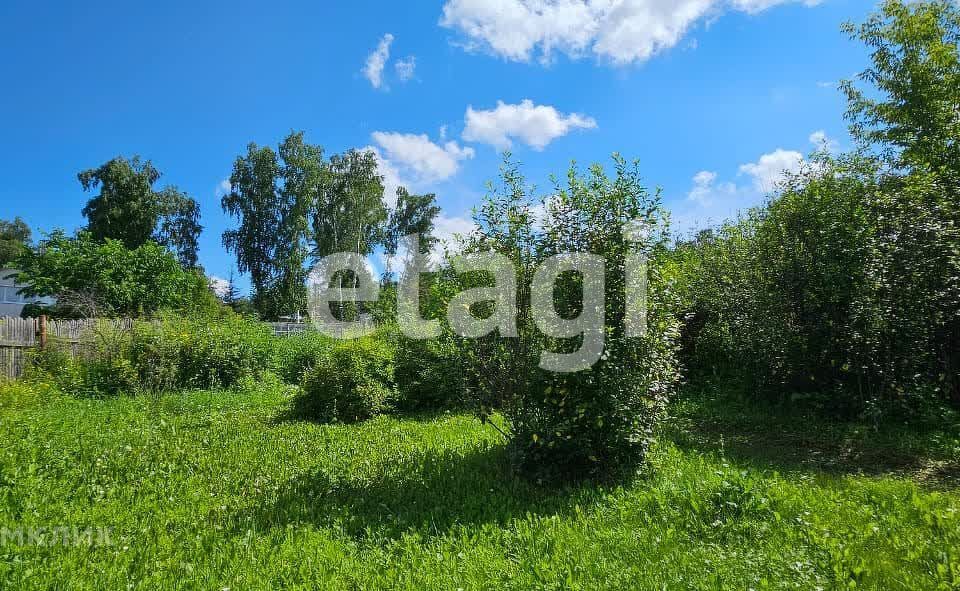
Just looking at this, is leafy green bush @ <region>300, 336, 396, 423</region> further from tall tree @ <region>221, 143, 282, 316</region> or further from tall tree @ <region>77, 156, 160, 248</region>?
tall tree @ <region>77, 156, 160, 248</region>

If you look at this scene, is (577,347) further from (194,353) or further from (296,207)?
(296,207)

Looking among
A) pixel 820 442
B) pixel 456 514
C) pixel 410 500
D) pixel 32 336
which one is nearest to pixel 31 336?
pixel 32 336

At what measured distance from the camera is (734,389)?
9.52 m

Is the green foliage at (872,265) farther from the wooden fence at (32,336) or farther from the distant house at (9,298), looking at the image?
the distant house at (9,298)

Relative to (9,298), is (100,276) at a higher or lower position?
higher

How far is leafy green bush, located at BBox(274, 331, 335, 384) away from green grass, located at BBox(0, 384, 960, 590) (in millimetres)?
6572

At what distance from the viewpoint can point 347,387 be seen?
8289mm

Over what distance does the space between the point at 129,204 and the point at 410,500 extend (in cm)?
3295

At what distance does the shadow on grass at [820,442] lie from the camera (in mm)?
5227

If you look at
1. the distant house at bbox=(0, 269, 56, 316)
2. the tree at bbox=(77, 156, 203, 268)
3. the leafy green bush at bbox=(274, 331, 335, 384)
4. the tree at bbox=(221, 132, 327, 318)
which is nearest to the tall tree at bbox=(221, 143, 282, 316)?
the tree at bbox=(221, 132, 327, 318)

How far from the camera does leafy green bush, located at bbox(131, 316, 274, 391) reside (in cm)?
1025

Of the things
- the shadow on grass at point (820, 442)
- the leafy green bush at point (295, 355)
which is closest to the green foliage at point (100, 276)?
the leafy green bush at point (295, 355)

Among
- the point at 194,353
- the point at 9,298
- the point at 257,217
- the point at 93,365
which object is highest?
the point at 257,217

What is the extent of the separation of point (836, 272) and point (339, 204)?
24.1m
